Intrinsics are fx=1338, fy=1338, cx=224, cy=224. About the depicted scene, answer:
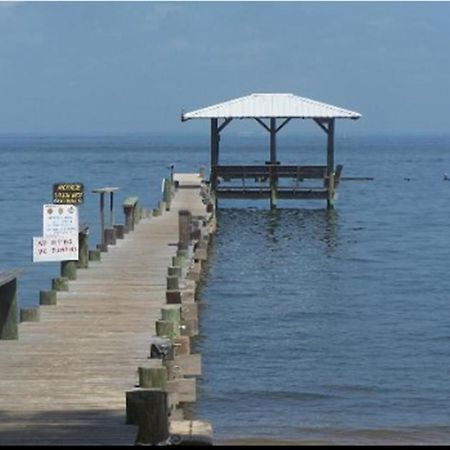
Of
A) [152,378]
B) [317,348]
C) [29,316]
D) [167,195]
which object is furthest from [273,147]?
[152,378]

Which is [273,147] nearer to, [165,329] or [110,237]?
[110,237]

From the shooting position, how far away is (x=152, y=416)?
31.3ft

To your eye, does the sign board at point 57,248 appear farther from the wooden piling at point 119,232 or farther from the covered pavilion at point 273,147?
the covered pavilion at point 273,147

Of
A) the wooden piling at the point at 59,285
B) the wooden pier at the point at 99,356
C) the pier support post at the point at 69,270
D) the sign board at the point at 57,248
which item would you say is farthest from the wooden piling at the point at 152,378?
the pier support post at the point at 69,270

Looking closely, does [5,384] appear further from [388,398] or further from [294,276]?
[294,276]

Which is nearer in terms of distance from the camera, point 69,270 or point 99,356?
point 99,356

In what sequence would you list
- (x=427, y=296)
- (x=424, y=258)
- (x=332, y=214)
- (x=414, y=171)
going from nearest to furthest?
(x=427, y=296) < (x=424, y=258) < (x=332, y=214) < (x=414, y=171)

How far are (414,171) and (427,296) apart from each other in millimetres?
75027

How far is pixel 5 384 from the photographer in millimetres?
11914

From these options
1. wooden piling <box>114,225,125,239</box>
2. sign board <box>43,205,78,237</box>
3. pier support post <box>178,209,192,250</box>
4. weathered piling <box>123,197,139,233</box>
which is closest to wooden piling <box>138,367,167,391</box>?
sign board <box>43,205,78,237</box>

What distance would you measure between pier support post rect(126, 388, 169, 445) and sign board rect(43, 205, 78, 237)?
339 inches

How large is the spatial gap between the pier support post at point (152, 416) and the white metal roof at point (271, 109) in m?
34.3

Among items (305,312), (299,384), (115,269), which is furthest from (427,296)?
(299,384)

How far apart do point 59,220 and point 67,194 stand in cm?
158
